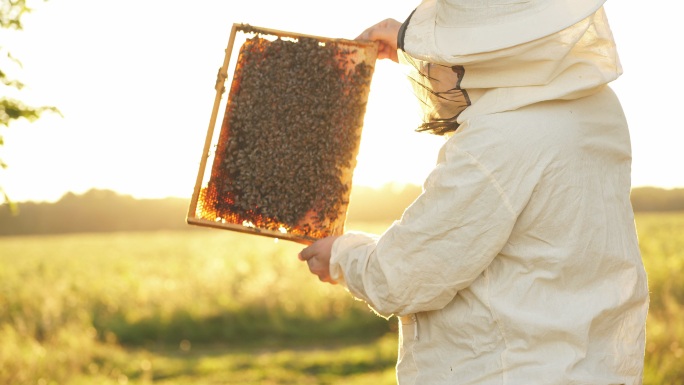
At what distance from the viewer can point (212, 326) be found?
43.6ft

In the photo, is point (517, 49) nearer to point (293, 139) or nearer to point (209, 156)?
point (293, 139)

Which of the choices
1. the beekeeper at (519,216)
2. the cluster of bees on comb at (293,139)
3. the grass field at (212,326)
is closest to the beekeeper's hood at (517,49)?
the beekeeper at (519,216)

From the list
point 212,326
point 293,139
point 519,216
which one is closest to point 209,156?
point 293,139

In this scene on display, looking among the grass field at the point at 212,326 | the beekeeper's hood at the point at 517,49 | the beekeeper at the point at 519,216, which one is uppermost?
the beekeeper's hood at the point at 517,49

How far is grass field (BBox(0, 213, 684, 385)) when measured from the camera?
9.66m

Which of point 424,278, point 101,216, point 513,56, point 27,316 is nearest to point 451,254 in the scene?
point 424,278

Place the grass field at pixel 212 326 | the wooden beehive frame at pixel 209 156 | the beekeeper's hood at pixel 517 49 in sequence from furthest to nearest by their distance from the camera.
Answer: the grass field at pixel 212 326
the wooden beehive frame at pixel 209 156
the beekeeper's hood at pixel 517 49

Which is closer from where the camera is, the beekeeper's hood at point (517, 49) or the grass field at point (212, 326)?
the beekeeper's hood at point (517, 49)

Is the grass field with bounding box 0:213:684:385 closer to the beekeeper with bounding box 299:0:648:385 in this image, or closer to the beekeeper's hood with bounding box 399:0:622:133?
the beekeeper with bounding box 299:0:648:385

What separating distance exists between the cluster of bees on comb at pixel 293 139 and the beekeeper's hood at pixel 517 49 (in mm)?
734

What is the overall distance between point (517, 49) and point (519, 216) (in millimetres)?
526

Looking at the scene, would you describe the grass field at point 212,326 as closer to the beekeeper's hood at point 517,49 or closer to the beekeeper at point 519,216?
the beekeeper at point 519,216

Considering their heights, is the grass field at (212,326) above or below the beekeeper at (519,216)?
below

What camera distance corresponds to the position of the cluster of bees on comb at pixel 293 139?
3.53 meters
